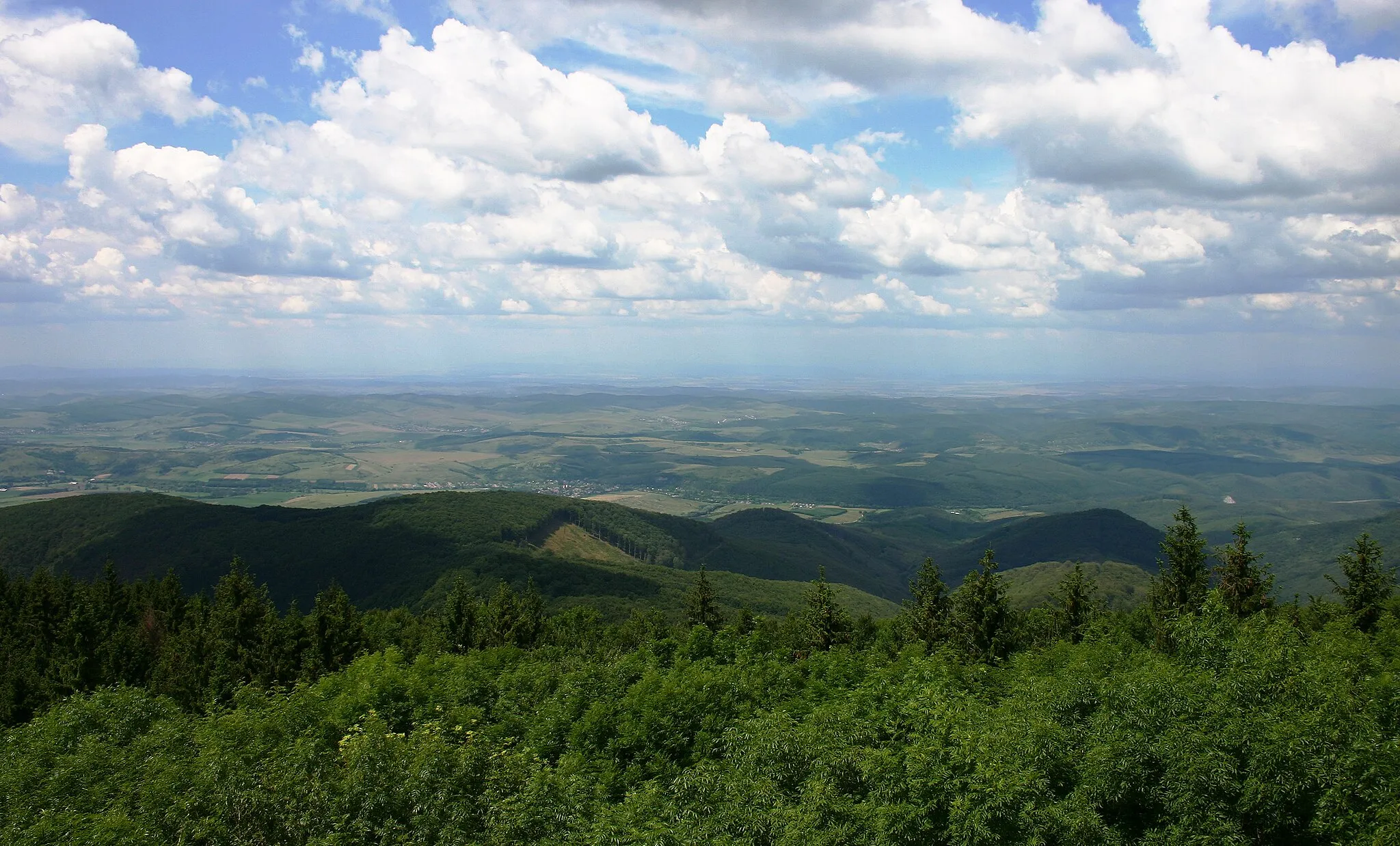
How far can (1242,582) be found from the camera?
4716 centimetres

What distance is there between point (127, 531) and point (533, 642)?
531ft

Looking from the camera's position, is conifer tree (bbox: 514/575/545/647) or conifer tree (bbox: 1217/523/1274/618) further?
conifer tree (bbox: 514/575/545/647)

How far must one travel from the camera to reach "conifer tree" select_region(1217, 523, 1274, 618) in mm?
46656

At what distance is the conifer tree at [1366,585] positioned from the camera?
156 feet

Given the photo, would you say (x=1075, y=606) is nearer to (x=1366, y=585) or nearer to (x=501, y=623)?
(x=1366, y=585)

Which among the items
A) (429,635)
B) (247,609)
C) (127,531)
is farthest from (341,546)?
(247,609)

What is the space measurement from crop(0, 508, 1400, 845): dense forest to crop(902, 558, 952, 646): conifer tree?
25cm

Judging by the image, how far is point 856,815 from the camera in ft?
78.8

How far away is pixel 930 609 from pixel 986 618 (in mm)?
6678

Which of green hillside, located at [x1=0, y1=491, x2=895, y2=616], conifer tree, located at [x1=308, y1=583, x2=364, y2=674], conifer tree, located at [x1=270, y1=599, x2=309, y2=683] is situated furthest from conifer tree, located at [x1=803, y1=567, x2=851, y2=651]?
green hillside, located at [x1=0, y1=491, x2=895, y2=616]

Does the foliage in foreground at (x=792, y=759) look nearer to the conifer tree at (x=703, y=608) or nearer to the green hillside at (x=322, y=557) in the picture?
the conifer tree at (x=703, y=608)

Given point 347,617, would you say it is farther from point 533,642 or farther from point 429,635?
point 533,642

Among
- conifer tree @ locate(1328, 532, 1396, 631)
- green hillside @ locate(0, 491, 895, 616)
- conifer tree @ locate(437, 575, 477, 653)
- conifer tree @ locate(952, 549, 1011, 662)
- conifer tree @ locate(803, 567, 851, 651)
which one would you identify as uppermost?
conifer tree @ locate(1328, 532, 1396, 631)

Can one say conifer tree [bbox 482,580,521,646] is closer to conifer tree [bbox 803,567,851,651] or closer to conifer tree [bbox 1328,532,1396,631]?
conifer tree [bbox 803,567,851,651]
